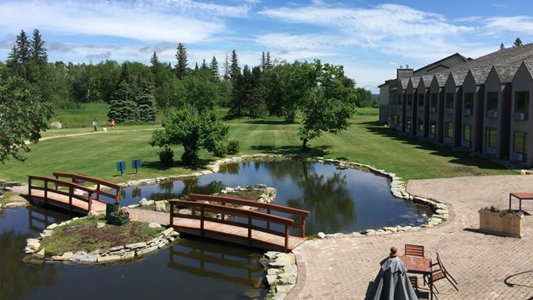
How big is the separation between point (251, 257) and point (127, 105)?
7403 cm

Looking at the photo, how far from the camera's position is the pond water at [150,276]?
13531 mm

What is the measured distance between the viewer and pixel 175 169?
33844 mm

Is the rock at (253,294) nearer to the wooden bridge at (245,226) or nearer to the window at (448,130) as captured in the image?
the wooden bridge at (245,226)

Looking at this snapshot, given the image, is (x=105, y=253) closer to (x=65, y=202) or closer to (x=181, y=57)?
(x=65, y=202)

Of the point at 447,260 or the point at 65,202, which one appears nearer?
the point at 447,260

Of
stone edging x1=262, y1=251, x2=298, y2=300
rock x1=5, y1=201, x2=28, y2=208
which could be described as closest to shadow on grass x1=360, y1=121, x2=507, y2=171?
stone edging x1=262, y1=251, x2=298, y2=300

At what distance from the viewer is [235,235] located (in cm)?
1762

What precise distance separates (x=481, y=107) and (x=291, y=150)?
722 inches

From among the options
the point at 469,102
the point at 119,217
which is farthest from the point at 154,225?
the point at 469,102

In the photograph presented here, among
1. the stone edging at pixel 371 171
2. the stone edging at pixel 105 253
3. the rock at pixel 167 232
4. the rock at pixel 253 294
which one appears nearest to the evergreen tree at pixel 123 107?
the stone edging at pixel 371 171

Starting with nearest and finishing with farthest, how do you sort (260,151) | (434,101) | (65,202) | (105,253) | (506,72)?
(105,253)
(65,202)
(506,72)
(260,151)
(434,101)

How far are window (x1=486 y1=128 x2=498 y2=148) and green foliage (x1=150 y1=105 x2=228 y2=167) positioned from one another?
75.9 ft

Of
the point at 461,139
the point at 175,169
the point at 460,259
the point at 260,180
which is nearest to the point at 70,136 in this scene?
the point at 175,169

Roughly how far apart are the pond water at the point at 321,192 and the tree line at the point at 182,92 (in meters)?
4.31
